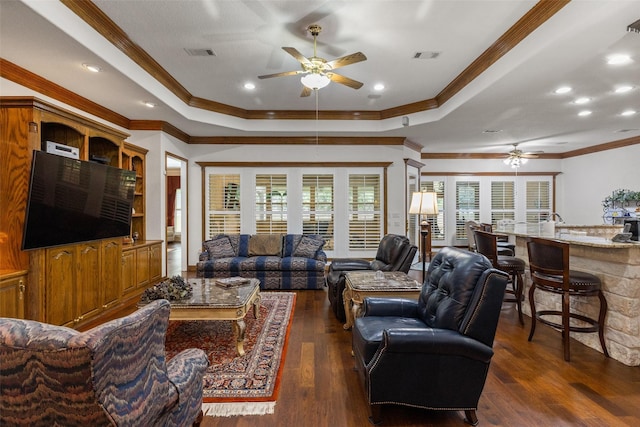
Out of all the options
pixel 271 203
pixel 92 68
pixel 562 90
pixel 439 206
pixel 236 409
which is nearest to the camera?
pixel 236 409

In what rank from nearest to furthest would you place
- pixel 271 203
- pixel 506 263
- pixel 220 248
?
pixel 506 263
pixel 220 248
pixel 271 203

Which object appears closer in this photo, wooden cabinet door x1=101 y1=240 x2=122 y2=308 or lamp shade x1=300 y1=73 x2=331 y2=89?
lamp shade x1=300 y1=73 x2=331 y2=89

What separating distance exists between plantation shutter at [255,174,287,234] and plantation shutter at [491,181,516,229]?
6314mm

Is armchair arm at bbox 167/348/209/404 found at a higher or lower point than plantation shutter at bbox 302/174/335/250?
lower

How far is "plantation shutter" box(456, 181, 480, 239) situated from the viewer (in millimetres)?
9266

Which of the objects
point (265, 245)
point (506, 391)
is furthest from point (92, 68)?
point (506, 391)

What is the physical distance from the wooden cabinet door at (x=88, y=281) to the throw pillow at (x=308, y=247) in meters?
2.93

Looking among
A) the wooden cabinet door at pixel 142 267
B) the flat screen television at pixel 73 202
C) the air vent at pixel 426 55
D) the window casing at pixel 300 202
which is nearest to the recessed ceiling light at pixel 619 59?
the air vent at pixel 426 55

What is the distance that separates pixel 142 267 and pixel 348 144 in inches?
177

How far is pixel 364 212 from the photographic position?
6.94 m

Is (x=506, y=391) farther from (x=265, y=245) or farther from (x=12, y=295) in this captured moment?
(x=265, y=245)

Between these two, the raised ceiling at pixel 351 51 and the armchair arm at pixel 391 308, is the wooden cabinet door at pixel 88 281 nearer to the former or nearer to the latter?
the raised ceiling at pixel 351 51

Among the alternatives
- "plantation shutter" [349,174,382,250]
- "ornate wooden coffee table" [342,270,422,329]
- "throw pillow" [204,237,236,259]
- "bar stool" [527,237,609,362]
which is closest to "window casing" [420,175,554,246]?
"plantation shutter" [349,174,382,250]

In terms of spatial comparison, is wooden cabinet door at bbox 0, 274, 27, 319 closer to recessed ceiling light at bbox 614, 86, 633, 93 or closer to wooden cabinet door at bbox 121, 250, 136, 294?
wooden cabinet door at bbox 121, 250, 136, 294
